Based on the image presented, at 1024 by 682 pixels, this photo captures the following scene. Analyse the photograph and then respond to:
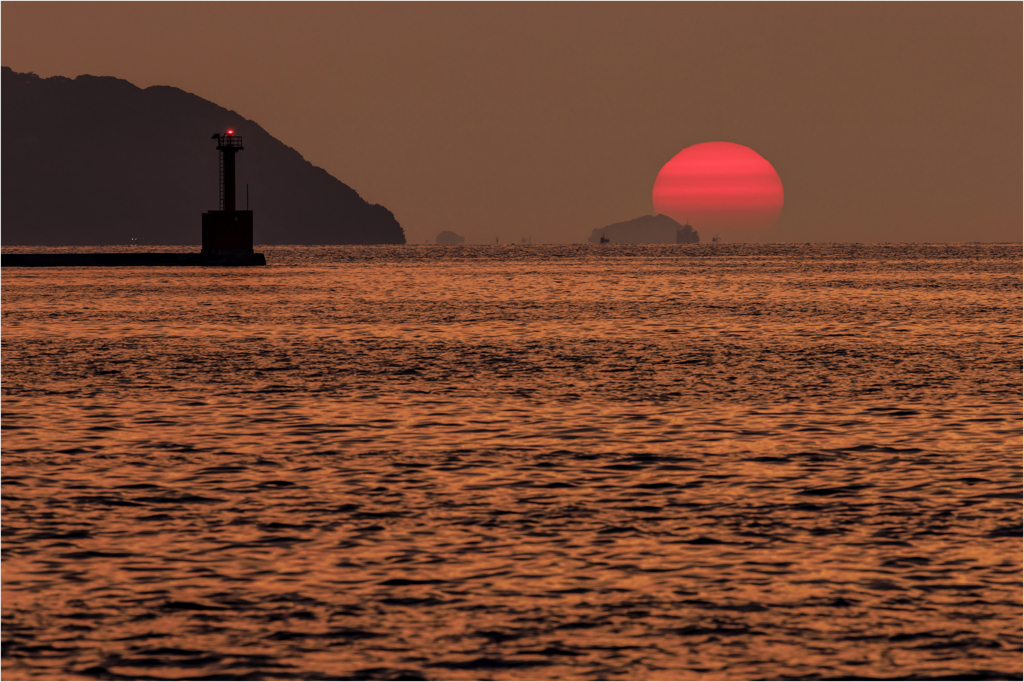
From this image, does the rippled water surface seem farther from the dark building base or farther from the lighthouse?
the dark building base

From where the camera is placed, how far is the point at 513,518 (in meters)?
15.3

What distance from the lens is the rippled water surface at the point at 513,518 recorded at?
1064 centimetres

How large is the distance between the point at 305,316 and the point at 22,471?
4176cm

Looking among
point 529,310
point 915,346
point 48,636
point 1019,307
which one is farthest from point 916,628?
point 1019,307

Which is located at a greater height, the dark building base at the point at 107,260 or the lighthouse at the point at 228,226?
the lighthouse at the point at 228,226

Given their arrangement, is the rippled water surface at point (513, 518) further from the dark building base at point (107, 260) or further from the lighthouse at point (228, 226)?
the dark building base at point (107, 260)

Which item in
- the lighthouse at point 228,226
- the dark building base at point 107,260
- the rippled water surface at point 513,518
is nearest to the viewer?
the rippled water surface at point 513,518

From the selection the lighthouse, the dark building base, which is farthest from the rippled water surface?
the dark building base

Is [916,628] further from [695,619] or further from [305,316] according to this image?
[305,316]

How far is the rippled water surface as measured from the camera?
10.6 m

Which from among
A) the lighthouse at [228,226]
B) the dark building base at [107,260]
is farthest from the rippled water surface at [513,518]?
the dark building base at [107,260]

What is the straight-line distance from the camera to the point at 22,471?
18.7 metres

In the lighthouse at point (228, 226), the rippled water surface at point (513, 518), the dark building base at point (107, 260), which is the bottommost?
the rippled water surface at point (513, 518)

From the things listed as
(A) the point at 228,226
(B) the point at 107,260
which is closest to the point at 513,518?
(A) the point at 228,226
